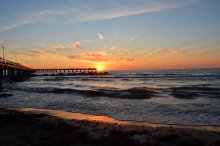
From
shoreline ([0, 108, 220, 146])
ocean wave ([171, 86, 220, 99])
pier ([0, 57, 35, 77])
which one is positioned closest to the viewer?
shoreline ([0, 108, 220, 146])

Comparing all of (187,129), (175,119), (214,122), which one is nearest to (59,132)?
(187,129)

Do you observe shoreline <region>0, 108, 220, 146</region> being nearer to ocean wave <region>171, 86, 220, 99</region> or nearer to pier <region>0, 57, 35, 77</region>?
ocean wave <region>171, 86, 220, 99</region>

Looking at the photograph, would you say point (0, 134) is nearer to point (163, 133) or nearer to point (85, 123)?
point (85, 123)

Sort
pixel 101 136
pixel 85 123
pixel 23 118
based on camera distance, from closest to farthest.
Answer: pixel 101 136, pixel 85 123, pixel 23 118

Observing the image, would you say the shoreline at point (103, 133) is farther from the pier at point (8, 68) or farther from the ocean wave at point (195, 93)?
the pier at point (8, 68)

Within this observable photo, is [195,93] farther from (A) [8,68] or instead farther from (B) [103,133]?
(A) [8,68]

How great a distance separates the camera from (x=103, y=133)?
808cm

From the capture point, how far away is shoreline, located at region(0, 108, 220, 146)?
701cm

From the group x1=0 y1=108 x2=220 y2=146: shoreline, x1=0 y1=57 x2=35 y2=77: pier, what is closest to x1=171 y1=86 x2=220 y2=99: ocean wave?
x1=0 y1=108 x2=220 y2=146: shoreline

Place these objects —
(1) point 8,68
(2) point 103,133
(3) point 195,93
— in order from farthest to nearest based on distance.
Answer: (1) point 8,68 → (3) point 195,93 → (2) point 103,133

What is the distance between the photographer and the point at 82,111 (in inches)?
518

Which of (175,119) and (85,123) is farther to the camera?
(175,119)

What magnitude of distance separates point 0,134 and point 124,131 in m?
4.09

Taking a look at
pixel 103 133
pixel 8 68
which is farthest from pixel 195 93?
pixel 8 68
